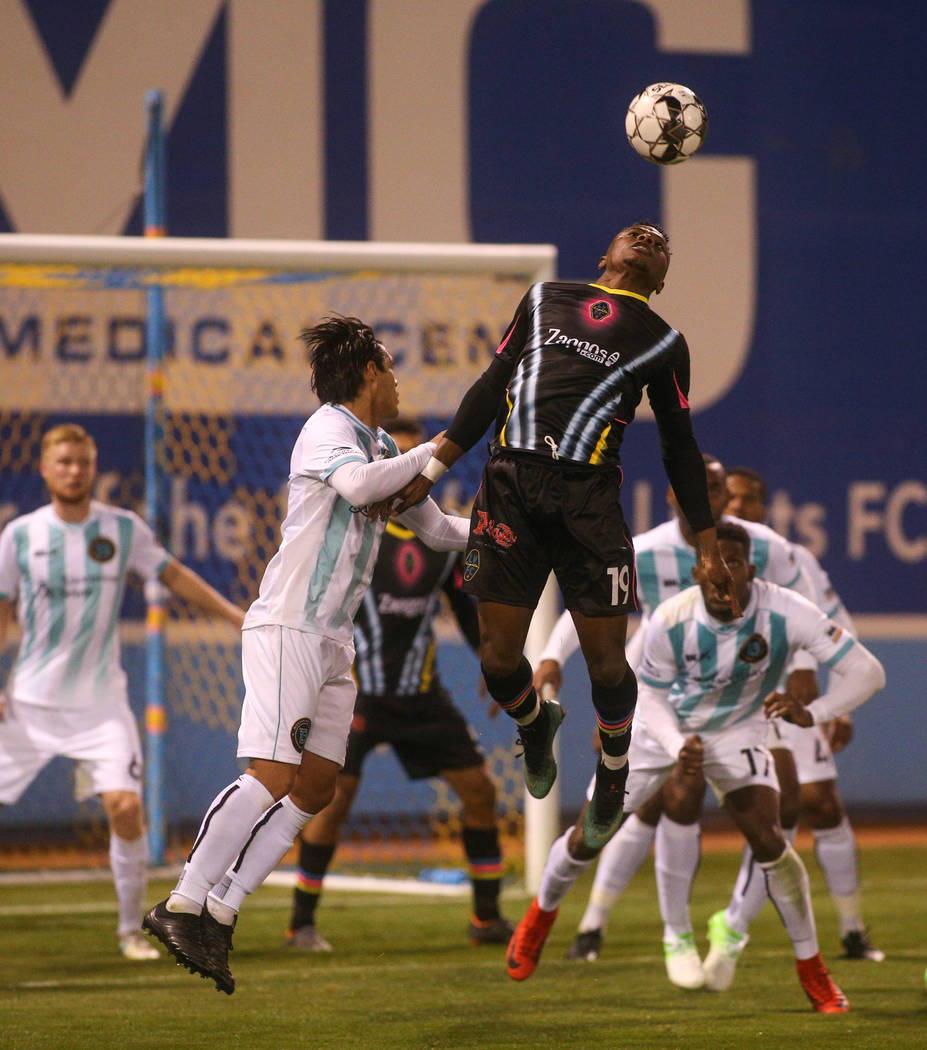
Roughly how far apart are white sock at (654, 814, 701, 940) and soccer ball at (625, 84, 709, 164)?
2.40 meters

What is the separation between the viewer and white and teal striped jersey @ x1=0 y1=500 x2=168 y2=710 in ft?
21.5

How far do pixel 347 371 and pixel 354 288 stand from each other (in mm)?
5227

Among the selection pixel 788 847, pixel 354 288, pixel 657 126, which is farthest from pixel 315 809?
pixel 354 288

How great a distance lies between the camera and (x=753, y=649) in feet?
17.6

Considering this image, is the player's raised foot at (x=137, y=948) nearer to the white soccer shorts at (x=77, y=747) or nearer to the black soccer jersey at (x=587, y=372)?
the white soccer shorts at (x=77, y=747)

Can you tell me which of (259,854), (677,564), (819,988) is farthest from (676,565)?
(259,854)

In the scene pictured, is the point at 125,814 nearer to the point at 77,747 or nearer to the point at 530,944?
the point at 77,747

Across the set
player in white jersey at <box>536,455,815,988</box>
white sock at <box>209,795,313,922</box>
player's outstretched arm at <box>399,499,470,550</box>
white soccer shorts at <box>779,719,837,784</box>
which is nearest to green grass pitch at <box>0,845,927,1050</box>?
player in white jersey at <box>536,455,815,988</box>

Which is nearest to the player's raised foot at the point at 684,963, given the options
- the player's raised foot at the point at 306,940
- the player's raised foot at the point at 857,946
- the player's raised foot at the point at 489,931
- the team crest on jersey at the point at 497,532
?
the player's raised foot at the point at 857,946

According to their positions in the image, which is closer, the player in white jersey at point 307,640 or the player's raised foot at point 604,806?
the player in white jersey at point 307,640

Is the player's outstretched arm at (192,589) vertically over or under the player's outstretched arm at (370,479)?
under

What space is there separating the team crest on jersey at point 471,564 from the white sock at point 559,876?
4.44ft

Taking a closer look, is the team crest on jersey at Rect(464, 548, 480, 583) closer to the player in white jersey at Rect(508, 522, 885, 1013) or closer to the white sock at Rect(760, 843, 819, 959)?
the player in white jersey at Rect(508, 522, 885, 1013)

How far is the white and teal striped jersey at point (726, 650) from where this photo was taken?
5.36 m
